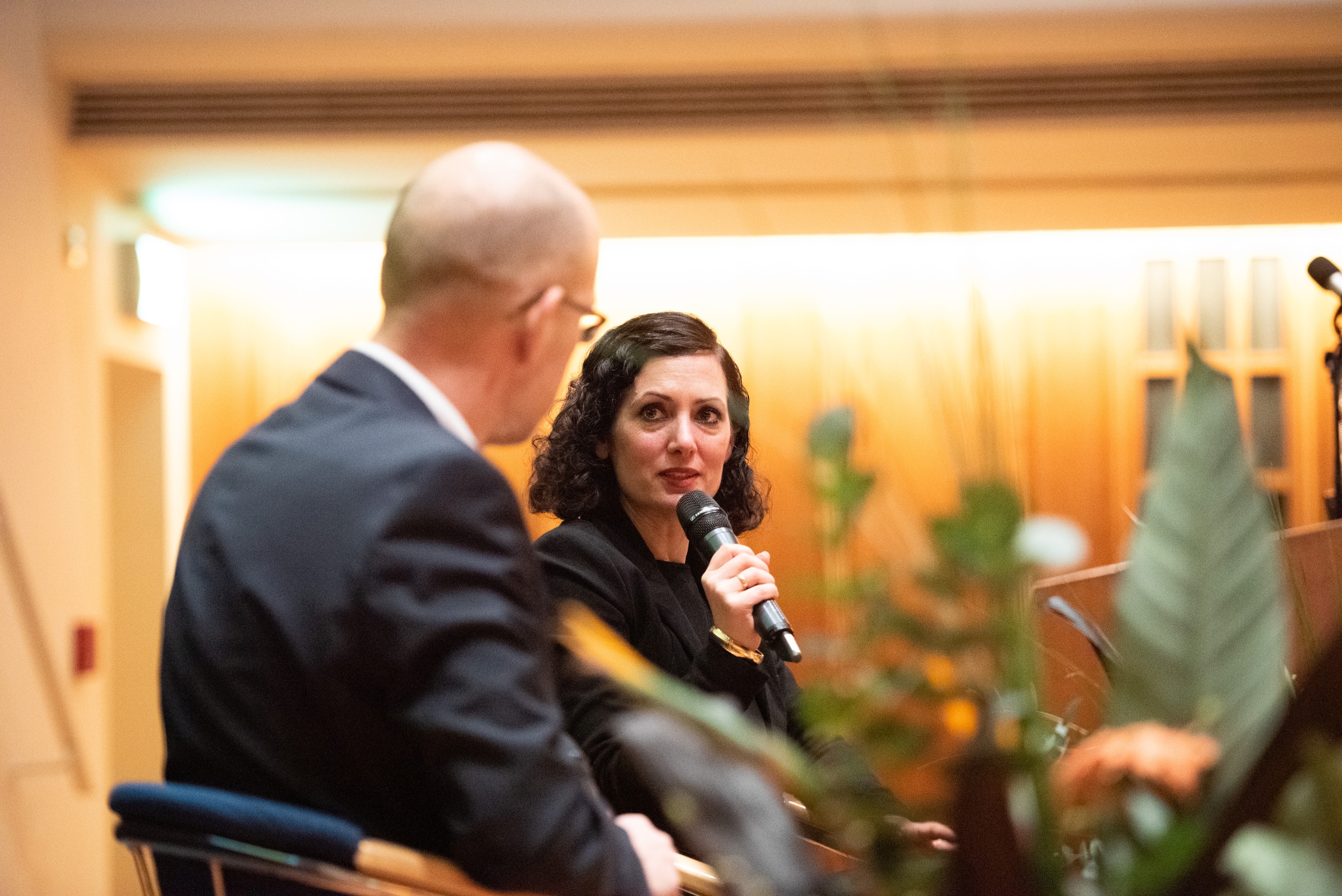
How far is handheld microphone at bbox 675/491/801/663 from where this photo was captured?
148cm

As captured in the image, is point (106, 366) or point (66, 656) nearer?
point (66, 656)

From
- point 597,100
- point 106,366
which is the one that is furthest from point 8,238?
point 597,100

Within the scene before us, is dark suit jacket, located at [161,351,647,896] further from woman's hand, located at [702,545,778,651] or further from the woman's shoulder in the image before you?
the woman's shoulder

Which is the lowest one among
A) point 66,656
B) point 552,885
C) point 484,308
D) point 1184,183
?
point 66,656

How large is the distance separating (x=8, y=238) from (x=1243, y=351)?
4703 mm

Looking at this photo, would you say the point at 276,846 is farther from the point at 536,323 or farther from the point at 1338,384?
the point at 1338,384

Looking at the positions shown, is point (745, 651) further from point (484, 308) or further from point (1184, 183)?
point (1184, 183)

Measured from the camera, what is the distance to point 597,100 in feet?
13.1

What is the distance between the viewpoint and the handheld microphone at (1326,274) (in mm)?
1413

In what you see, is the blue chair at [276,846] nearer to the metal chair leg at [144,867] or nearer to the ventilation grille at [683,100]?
the metal chair leg at [144,867]

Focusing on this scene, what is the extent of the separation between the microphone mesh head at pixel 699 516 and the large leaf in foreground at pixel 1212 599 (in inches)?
47.8

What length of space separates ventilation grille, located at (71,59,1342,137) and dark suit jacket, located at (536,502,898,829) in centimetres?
239

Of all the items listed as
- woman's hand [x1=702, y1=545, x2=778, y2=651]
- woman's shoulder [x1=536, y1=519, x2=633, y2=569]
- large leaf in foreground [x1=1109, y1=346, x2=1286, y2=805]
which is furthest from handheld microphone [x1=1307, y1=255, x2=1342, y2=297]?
large leaf in foreground [x1=1109, y1=346, x2=1286, y2=805]

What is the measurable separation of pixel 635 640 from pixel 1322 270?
3.47ft
